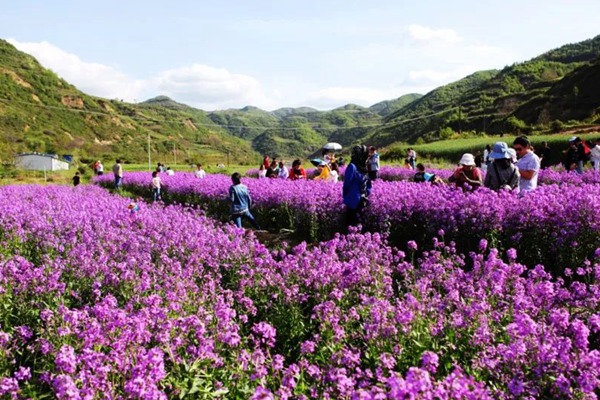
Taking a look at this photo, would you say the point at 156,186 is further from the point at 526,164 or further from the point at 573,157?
the point at 573,157

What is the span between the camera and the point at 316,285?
5.29 meters

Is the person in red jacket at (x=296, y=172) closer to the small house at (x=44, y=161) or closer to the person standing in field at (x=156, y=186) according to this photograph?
the person standing in field at (x=156, y=186)

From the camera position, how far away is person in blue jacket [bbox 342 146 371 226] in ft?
28.8

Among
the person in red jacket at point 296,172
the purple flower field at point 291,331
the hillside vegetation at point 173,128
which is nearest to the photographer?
the purple flower field at point 291,331

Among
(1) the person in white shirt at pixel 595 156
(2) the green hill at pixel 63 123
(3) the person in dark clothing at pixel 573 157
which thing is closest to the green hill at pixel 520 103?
(1) the person in white shirt at pixel 595 156

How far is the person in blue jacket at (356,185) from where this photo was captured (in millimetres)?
8773

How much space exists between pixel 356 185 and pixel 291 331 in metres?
4.61

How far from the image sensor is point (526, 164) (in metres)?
8.55

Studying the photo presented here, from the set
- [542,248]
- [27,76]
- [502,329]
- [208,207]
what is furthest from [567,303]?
[27,76]

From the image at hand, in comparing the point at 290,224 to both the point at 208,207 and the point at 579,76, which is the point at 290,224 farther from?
the point at 579,76

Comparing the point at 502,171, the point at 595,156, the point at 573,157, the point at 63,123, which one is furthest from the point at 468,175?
the point at 63,123

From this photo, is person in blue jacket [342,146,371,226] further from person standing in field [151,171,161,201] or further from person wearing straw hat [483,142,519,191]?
person standing in field [151,171,161,201]

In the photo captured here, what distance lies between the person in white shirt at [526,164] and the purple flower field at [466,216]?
9.1 inches

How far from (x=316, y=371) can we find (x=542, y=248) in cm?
567
